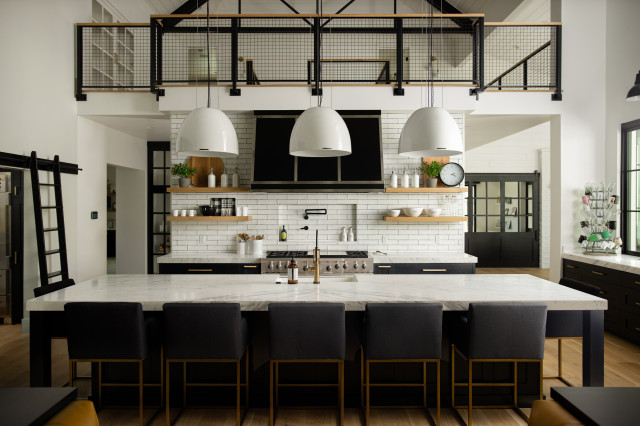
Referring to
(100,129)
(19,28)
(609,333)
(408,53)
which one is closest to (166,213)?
(100,129)

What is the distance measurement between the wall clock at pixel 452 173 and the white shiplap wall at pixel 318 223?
1.01ft

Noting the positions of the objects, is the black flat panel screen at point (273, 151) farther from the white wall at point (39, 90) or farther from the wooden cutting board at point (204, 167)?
the white wall at point (39, 90)

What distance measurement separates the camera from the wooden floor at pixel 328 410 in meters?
2.89

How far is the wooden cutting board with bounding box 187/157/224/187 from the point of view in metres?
5.78

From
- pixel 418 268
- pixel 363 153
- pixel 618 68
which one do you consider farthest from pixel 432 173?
pixel 618 68

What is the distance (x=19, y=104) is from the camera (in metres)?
4.80

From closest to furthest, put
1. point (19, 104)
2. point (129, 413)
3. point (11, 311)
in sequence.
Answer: point (129, 413)
point (19, 104)
point (11, 311)

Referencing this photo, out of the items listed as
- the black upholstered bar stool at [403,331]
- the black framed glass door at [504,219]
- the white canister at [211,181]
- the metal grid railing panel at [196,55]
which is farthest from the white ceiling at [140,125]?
the black framed glass door at [504,219]

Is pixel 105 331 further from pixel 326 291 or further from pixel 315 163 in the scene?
pixel 315 163

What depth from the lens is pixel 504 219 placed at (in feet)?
33.1

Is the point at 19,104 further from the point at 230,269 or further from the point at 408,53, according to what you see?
the point at 408,53

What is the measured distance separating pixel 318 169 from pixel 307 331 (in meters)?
3.12

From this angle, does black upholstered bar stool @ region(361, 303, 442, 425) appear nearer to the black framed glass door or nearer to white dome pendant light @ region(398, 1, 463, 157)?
white dome pendant light @ region(398, 1, 463, 157)

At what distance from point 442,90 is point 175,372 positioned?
4.64 meters
